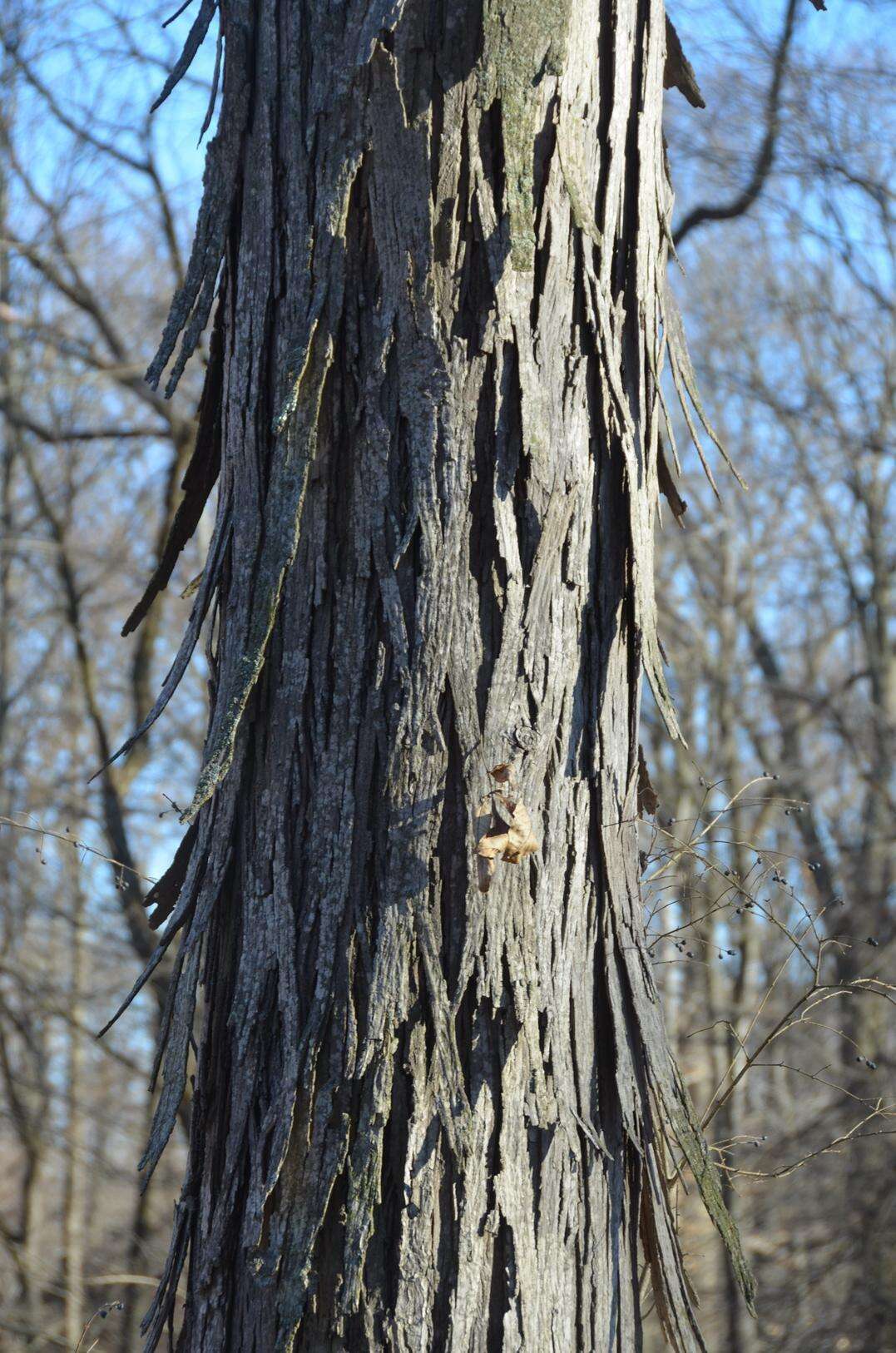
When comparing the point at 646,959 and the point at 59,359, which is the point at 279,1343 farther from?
the point at 59,359

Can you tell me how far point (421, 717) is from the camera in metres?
1.40

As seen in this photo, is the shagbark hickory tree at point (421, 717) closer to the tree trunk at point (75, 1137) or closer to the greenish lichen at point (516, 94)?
the greenish lichen at point (516, 94)

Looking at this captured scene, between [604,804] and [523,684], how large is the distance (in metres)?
0.20

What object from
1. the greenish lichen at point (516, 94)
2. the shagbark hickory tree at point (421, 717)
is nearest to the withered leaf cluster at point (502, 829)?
the shagbark hickory tree at point (421, 717)

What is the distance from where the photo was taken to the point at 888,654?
12336 millimetres

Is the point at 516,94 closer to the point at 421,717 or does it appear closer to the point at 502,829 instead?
the point at 421,717

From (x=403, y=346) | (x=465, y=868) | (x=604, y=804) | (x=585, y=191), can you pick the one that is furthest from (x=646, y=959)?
(x=585, y=191)

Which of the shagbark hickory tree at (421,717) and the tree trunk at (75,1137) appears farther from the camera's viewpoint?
the tree trunk at (75,1137)

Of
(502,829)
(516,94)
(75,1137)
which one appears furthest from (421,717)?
(75,1137)

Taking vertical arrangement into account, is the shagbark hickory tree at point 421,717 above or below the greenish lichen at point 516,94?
below

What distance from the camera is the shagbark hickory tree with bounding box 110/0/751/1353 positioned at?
1.33 meters

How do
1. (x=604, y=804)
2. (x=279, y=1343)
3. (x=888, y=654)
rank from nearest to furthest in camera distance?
(x=279, y=1343) < (x=604, y=804) < (x=888, y=654)

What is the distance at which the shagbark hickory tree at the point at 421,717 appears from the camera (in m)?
1.33

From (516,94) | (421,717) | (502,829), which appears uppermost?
(516,94)
